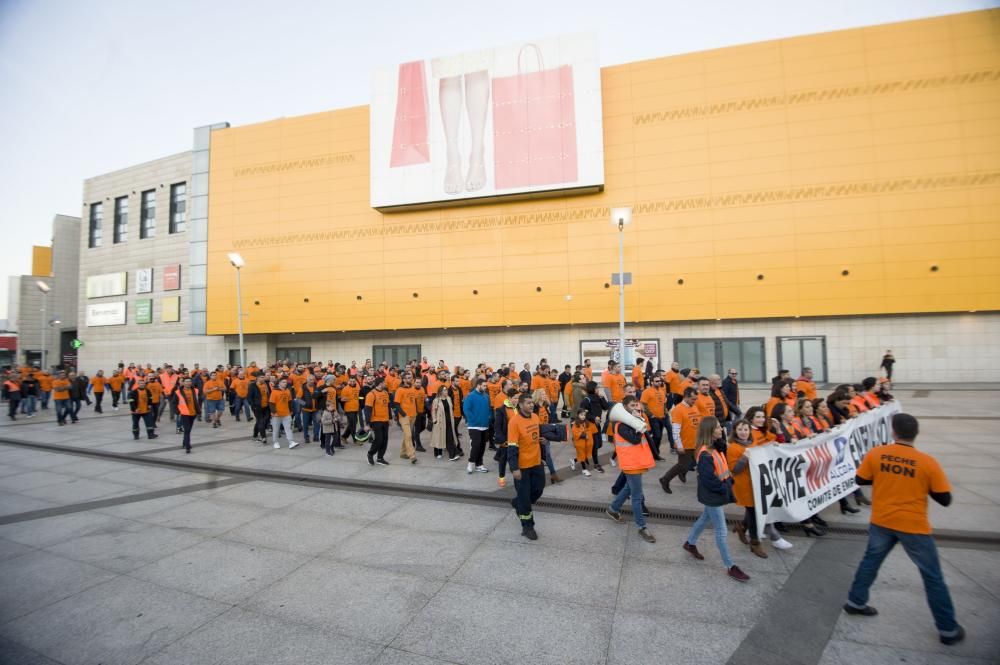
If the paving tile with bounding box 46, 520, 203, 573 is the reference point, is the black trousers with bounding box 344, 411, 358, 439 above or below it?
above

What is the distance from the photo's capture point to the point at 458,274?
1028 inches

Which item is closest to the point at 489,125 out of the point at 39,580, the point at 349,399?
the point at 349,399

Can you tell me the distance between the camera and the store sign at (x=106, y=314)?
3353cm

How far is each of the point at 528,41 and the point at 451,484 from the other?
26.2m

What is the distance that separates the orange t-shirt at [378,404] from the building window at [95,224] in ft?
137

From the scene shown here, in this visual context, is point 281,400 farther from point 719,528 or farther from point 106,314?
point 106,314

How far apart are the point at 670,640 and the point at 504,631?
158cm

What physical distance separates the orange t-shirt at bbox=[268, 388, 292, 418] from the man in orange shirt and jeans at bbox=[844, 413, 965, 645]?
1252cm

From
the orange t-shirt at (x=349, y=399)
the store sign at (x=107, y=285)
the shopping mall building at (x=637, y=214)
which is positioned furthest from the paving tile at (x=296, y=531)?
the store sign at (x=107, y=285)

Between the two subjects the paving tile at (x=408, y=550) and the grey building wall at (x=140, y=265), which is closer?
the paving tile at (x=408, y=550)

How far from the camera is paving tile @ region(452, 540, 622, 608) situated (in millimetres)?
4684

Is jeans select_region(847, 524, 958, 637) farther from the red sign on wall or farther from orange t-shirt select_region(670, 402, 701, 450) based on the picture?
the red sign on wall

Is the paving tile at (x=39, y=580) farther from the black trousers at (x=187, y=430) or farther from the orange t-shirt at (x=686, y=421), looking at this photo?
the orange t-shirt at (x=686, y=421)

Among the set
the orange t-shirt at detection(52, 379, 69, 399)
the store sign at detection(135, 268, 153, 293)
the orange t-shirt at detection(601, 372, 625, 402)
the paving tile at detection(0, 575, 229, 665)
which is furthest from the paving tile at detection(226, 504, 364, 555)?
the store sign at detection(135, 268, 153, 293)
